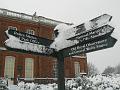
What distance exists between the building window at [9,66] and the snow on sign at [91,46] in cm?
2065

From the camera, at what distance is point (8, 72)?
25.6 metres

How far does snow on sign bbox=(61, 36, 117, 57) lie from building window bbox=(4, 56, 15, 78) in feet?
67.7

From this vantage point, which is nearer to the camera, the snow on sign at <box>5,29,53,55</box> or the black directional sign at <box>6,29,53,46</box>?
the snow on sign at <box>5,29,53,55</box>

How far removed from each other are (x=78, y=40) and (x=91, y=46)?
388mm

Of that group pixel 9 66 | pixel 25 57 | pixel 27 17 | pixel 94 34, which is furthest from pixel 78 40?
pixel 27 17

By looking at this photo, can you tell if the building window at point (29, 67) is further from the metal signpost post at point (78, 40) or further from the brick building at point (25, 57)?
the metal signpost post at point (78, 40)

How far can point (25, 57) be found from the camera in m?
27.3

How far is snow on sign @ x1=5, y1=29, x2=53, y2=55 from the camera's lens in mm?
5430

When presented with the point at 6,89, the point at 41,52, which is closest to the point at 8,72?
the point at 6,89

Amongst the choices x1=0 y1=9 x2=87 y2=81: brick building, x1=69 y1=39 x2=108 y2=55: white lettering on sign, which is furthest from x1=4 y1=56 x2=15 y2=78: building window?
x1=69 y1=39 x2=108 y2=55: white lettering on sign

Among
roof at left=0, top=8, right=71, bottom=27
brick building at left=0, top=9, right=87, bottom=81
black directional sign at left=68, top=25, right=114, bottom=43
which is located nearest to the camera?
black directional sign at left=68, top=25, right=114, bottom=43

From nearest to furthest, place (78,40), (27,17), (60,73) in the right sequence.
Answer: (78,40)
(60,73)
(27,17)

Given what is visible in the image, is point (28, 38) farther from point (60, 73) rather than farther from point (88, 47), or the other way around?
point (88, 47)

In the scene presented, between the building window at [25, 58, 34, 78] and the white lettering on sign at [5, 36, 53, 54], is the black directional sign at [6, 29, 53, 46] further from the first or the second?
the building window at [25, 58, 34, 78]
